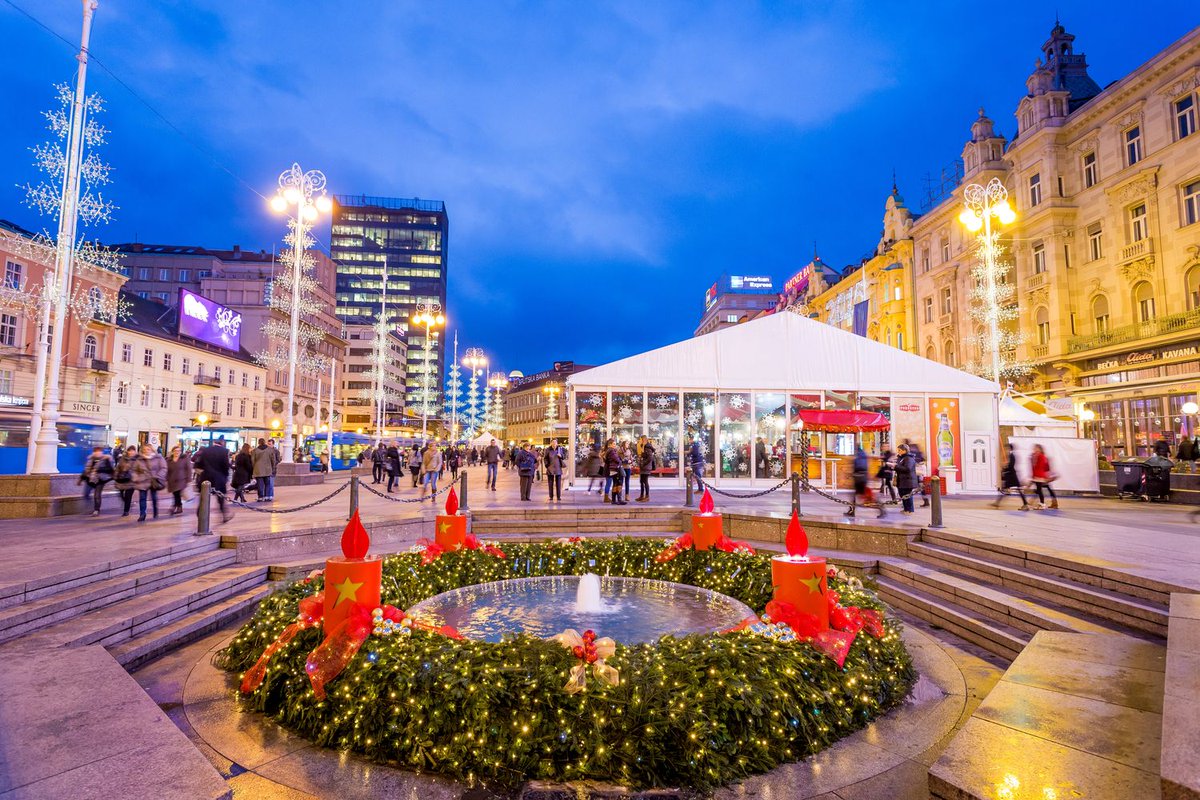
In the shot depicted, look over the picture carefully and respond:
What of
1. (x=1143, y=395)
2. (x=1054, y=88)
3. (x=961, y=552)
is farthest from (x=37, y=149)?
(x=1054, y=88)

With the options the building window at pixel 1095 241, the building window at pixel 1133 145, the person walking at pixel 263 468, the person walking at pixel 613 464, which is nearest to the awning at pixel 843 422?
the person walking at pixel 613 464

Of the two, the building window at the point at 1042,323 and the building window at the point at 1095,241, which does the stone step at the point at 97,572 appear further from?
the building window at the point at 1095,241

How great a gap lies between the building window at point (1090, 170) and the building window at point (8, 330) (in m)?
57.9

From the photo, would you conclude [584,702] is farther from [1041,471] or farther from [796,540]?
[1041,471]

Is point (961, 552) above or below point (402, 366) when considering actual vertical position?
below

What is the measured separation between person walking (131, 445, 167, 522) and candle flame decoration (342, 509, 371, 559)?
9.53 metres

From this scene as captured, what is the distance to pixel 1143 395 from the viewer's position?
87.0 ft

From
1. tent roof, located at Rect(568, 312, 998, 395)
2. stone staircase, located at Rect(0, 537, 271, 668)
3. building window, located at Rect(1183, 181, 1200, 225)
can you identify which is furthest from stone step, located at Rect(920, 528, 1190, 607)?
building window, located at Rect(1183, 181, 1200, 225)

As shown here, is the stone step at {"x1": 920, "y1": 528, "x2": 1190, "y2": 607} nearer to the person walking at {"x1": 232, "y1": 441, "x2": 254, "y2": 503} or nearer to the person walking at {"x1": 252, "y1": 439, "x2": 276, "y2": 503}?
the person walking at {"x1": 232, "y1": 441, "x2": 254, "y2": 503}

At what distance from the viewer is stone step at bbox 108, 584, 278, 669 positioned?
18.4ft

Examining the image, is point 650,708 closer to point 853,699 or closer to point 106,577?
point 853,699

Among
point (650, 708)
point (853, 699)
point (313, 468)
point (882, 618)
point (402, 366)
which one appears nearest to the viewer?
point (650, 708)

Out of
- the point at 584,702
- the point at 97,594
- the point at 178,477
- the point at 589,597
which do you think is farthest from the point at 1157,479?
the point at 178,477

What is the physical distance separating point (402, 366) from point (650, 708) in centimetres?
10332
